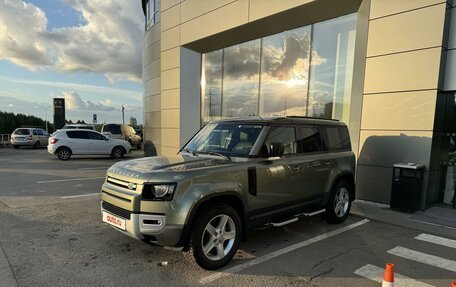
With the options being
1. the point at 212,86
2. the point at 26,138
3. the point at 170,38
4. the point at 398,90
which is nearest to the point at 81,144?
the point at 170,38

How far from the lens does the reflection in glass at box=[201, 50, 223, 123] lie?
14350mm

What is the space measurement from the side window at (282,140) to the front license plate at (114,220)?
7.01ft

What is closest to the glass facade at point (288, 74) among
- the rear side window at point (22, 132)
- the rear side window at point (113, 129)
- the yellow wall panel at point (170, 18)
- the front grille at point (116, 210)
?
the yellow wall panel at point (170, 18)

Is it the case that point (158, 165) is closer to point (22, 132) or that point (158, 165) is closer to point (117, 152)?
point (117, 152)

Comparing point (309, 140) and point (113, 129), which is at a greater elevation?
point (309, 140)

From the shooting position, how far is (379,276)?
3863 millimetres

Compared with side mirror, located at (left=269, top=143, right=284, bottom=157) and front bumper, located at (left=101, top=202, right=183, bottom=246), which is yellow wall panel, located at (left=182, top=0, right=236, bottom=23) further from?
front bumper, located at (left=101, top=202, right=183, bottom=246)

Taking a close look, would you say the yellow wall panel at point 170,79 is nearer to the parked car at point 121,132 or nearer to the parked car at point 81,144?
the parked car at point 81,144

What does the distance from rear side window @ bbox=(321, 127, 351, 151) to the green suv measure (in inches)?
0.8

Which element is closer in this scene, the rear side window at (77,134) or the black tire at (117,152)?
the rear side window at (77,134)

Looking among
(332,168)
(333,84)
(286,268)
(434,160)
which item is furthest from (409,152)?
(286,268)

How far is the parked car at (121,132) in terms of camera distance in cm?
2384

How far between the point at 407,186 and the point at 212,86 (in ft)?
32.4

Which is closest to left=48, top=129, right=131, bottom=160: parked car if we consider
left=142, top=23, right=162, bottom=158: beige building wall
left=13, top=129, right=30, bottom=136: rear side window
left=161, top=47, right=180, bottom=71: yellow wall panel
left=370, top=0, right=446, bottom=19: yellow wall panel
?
left=142, top=23, right=162, bottom=158: beige building wall
